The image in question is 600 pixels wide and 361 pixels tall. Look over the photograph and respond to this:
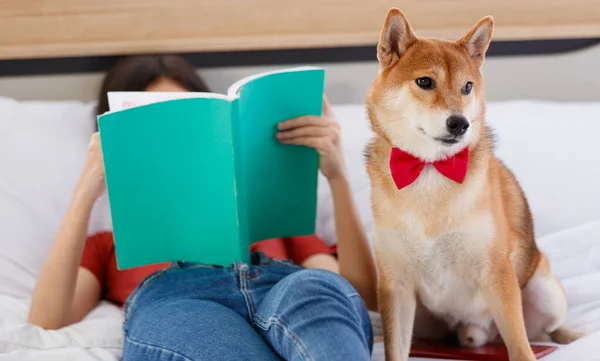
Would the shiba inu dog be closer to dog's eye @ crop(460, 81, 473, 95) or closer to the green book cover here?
dog's eye @ crop(460, 81, 473, 95)

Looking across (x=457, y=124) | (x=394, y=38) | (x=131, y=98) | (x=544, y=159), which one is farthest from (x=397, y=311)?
(x=544, y=159)

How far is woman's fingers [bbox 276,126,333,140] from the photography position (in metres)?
1.36

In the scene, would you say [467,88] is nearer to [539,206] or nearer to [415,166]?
[415,166]

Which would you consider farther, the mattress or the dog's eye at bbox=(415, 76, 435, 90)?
the mattress

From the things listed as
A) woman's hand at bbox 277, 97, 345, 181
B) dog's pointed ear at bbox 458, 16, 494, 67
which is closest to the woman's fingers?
woman's hand at bbox 277, 97, 345, 181

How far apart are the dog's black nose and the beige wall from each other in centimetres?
106

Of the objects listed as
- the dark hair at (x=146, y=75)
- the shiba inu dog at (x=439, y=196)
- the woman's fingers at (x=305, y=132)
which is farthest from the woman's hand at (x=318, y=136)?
the dark hair at (x=146, y=75)

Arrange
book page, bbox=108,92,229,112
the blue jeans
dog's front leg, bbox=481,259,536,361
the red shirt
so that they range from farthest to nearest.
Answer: the red shirt → book page, bbox=108,92,229,112 → dog's front leg, bbox=481,259,536,361 → the blue jeans

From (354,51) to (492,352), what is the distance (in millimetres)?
1086

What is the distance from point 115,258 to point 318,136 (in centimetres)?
56

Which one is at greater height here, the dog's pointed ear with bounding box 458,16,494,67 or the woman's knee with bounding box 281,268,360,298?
the dog's pointed ear with bounding box 458,16,494,67

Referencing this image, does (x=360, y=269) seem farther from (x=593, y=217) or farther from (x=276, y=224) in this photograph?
(x=593, y=217)

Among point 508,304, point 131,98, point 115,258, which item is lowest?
point 115,258

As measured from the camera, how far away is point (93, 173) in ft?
4.42
